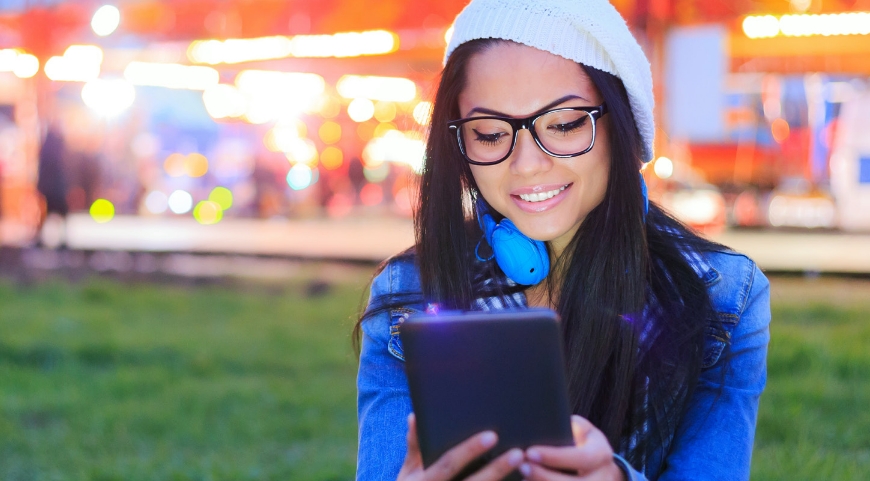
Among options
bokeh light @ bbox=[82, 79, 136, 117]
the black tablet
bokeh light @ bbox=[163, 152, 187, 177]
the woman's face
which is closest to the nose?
the woman's face

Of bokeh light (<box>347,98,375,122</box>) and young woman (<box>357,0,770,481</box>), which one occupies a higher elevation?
bokeh light (<box>347,98,375,122</box>)

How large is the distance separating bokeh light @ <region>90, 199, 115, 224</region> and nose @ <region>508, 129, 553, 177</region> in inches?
710

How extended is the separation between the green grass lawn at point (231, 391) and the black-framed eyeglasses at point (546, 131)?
0.77m

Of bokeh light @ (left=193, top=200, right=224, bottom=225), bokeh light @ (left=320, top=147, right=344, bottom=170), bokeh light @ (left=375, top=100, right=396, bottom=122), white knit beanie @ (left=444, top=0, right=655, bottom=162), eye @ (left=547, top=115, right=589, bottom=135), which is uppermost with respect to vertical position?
bokeh light @ (left=375, top=100, right=396, bottom=122)

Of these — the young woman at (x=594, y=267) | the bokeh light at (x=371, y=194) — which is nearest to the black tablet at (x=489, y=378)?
the young woman at (x=594, y=267)

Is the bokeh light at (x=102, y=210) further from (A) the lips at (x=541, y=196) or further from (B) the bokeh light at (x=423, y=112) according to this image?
(A) the lips at (x=541, y=196)

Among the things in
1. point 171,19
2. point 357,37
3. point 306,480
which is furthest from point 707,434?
point 171,19

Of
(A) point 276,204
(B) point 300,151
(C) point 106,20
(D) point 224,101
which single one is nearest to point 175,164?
(D) point 224,101

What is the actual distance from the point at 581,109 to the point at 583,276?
1.04 ft

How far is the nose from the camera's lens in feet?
5.50

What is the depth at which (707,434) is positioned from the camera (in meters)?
1.61

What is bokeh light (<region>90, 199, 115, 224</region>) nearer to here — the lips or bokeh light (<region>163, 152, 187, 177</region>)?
bokeh light (<region>163, 152, 187, 177</region>)

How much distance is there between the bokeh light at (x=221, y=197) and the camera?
1967 cm

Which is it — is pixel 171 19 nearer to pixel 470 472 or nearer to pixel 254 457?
pixel 254 457
